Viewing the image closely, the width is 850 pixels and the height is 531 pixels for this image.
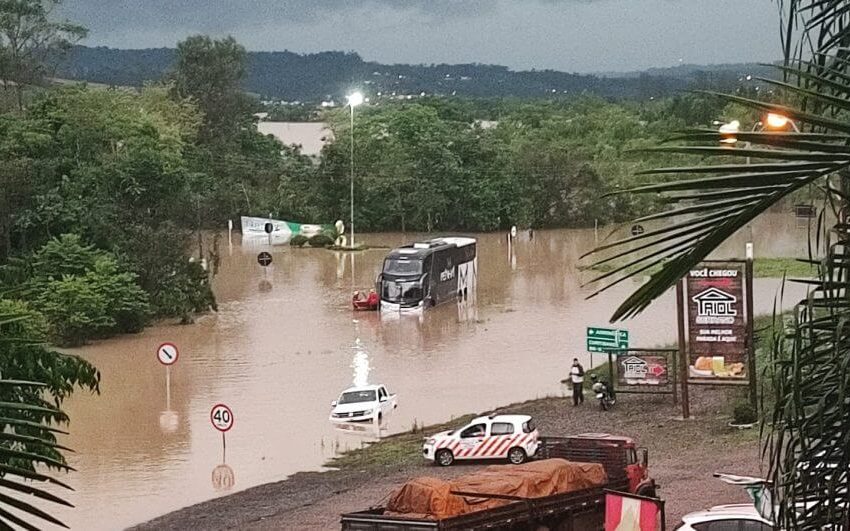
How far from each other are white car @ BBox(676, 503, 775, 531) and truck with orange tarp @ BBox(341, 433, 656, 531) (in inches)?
55.6

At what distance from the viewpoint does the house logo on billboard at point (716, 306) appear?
16.5 metres

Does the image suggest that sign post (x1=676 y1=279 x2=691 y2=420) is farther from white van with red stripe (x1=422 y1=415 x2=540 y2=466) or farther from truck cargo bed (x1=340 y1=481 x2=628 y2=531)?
truck cargo bed (x1=340 y1=481 x2=628 y2=531)

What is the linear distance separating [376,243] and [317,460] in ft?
109

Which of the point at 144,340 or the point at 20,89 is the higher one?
the point at 20,89

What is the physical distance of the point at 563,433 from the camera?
17156 millimetres

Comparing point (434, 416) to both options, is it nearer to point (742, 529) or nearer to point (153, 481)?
point (153, 481)

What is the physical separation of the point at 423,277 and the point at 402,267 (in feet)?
2.09

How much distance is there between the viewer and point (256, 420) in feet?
66.8

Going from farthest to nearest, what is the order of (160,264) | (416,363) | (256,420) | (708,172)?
(160,264) < (416,363) < (256,420) < (708,172)

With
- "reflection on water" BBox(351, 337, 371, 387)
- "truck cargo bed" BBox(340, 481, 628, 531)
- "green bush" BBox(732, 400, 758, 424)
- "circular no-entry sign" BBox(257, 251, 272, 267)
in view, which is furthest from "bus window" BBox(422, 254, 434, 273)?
"truck cargo bed" BBox(340, 481, 628, 531)

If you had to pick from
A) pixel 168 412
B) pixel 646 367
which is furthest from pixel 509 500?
pixel 168 412

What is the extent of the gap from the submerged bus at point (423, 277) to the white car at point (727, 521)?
2301 cm

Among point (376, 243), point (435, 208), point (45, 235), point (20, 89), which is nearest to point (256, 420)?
point (45, 235)

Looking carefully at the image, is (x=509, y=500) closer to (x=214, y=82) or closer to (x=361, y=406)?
(x=361, y=406)
